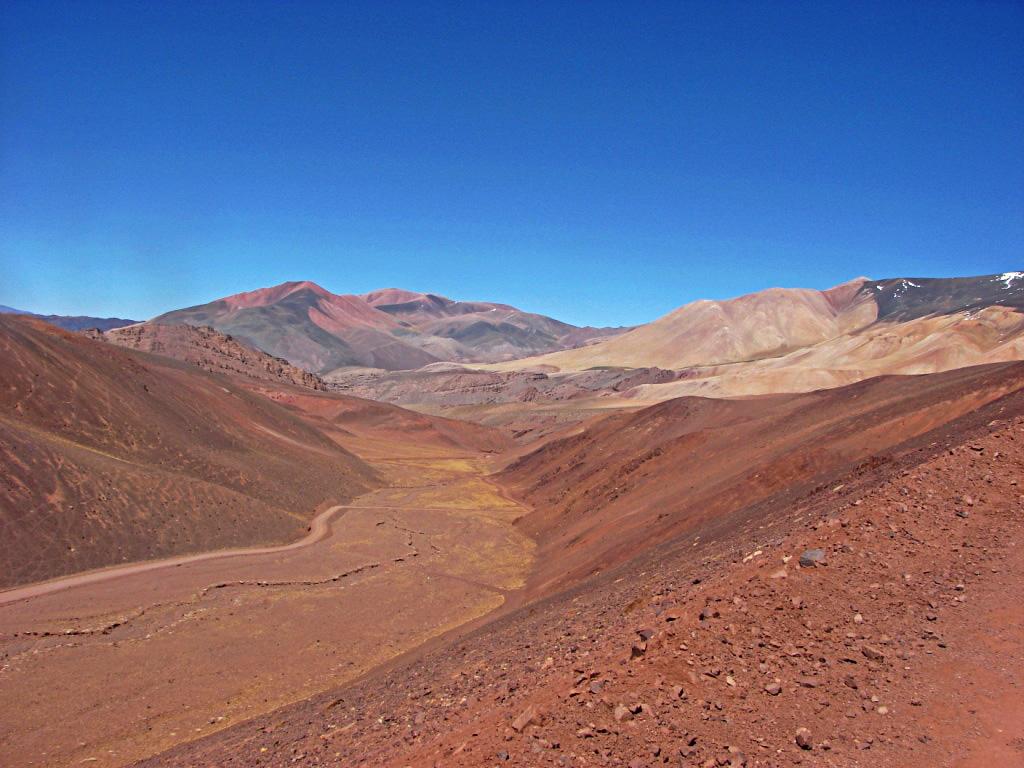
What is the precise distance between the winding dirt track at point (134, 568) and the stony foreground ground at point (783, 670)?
15.8 meters

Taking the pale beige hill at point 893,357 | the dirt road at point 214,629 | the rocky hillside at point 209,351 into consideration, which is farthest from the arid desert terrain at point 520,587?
the rocky hillside at point 209,351

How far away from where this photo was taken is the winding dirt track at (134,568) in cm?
2764

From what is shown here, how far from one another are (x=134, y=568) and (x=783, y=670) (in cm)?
3108

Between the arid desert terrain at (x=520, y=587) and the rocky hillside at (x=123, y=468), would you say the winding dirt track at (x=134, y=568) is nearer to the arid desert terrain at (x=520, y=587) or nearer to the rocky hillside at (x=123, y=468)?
the arid desert terrain at (x=520, y=587)

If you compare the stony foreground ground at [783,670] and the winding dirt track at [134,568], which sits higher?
the stony foreground ground at [783,670]

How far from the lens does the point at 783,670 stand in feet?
30.2

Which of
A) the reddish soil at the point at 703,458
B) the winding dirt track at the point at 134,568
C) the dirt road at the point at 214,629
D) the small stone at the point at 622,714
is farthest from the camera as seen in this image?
the winding dirt track at the point at 134,568

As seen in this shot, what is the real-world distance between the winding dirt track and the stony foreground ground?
15.8 m

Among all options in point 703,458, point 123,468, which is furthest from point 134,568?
point 703,458

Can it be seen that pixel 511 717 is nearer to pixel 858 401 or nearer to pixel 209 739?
pixel 209 739

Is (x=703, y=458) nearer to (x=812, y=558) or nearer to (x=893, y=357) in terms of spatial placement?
(x=812, y=558)

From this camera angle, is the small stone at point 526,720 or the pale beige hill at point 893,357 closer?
the small stone at point 526,720

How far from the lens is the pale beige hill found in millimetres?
107938

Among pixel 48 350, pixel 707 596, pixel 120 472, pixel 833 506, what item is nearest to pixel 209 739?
pixel 707 596
